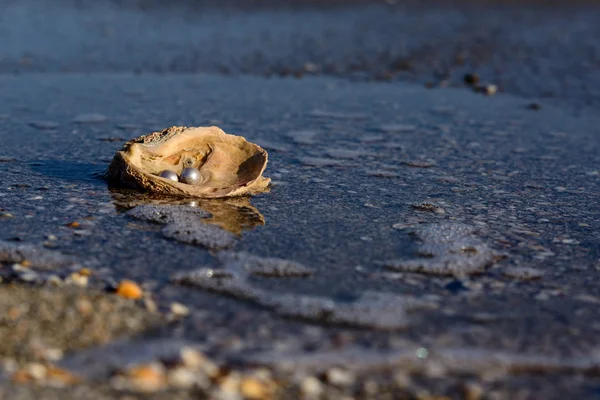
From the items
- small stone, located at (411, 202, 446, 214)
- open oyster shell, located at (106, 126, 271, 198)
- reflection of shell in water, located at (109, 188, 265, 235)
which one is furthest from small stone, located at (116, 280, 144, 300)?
small stone, located at (411, 202, 446, 214)

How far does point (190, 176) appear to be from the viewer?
14.7 ft

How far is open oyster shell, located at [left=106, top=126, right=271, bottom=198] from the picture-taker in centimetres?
441


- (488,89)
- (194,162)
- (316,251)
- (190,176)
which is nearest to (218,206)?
(190,176)

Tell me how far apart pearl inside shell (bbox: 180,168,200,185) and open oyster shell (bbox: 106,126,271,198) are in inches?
1.8

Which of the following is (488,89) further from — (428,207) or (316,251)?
(316,251)

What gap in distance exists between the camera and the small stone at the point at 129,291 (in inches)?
124

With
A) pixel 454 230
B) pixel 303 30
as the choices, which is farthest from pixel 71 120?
pixel 303 30

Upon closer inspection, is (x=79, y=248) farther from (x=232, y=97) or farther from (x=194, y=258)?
(x=232, y=97)

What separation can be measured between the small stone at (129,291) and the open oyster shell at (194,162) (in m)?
1.25

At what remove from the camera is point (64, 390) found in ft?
7.93

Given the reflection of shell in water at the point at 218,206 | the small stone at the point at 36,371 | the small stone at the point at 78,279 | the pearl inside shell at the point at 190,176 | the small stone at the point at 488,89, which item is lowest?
the small stone at the point at 36,371

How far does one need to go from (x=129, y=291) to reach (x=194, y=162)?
5.34 feet

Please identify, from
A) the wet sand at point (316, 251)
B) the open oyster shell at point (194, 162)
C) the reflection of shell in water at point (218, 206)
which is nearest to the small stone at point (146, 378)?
the wet sand at point (316, 251)

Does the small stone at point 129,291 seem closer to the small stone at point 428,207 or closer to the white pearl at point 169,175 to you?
the white pearl at point 169,175
